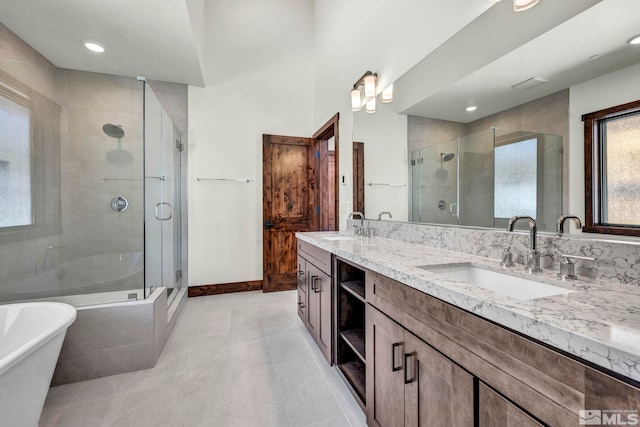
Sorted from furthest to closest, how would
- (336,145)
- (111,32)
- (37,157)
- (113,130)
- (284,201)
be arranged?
(284,201), (336,145), (113,130), (111,32), (37,157)

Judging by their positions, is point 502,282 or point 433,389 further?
point 502,282

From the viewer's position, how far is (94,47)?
101 inches

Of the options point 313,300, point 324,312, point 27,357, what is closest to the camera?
point 27,357

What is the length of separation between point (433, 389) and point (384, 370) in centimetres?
32

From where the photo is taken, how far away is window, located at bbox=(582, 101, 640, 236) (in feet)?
2.68

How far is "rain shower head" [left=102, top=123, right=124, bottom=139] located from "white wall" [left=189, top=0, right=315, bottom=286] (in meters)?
0.81

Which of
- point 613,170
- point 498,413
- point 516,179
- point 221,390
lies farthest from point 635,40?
point 221,390

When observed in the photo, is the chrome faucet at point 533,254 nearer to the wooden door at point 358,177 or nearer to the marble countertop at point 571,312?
the marble countertop at point 571,312

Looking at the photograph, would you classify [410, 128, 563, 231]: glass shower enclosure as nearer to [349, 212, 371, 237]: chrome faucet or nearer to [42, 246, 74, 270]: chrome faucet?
[349, 212, 371, 237]: chrome faucet

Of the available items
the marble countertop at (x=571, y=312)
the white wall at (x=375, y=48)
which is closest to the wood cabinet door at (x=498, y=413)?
the marble countertop at (x=571, y=312)

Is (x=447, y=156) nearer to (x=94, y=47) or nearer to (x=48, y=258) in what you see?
(x=48, y=258)

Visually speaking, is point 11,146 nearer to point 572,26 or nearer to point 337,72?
point 337,72

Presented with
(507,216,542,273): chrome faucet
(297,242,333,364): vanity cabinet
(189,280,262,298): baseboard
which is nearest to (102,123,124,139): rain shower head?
(189,280,262,298): baseboard

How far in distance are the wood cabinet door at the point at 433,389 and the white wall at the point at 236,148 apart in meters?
3.00
